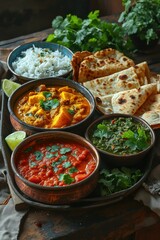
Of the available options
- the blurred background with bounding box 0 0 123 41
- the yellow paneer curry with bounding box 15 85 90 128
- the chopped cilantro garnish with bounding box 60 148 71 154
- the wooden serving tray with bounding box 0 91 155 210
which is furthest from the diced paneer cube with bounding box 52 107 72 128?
the blurred background with bounding box 0 0 123 41

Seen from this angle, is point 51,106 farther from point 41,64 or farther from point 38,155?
point 41,64

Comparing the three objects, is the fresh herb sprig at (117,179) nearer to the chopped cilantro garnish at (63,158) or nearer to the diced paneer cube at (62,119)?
the chopped cilantro garnish at (63,158)

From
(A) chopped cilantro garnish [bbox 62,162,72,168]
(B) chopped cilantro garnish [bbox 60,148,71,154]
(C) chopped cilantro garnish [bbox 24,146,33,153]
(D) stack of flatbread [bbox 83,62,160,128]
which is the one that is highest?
(C) chopped cilantro garnish [bbox 24,146,33,153]

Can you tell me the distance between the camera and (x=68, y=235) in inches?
87.4

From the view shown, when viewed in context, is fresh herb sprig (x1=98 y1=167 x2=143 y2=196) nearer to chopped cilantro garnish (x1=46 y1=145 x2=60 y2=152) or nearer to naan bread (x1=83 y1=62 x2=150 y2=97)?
chopped cilantro garnish (x1=46 y1=145 x2=60 y2=152)

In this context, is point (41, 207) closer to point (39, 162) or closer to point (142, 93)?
point (39, 162)

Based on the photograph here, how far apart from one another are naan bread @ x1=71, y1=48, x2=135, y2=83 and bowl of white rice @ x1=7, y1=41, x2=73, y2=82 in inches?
4.8

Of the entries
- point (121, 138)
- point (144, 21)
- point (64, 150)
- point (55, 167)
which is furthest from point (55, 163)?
point (144, 21)

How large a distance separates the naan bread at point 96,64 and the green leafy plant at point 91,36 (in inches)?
9.5

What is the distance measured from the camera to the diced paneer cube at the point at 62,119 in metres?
2.77

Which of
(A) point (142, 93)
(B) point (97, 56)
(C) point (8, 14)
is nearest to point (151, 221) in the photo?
(A) point (142, 93)

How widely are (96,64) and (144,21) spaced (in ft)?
2.58

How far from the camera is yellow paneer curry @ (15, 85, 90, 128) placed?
279 centimetres

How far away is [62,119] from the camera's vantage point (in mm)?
2777
